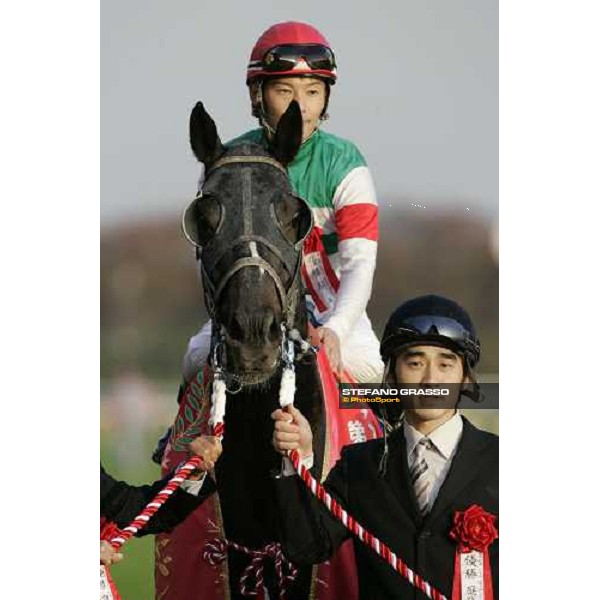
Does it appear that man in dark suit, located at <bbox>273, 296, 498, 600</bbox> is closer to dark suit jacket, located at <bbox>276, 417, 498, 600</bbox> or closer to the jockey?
A: dark suit jacket, located at <bbox>276, 417, 498, 600</bbox>

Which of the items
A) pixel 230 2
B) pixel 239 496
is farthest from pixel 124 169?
pixel 239 496

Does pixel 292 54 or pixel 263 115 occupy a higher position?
pixel 292 54

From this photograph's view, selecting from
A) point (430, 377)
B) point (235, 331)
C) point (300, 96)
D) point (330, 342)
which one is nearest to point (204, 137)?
point (300, 96)

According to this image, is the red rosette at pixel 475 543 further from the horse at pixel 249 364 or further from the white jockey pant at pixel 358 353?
the white jockey pant at pixel 358 353

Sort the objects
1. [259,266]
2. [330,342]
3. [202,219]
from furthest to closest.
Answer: [330,342], [202,219], [259,266]

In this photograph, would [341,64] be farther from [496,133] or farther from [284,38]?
[496,133]

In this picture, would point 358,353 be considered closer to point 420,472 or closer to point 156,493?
point 420,472

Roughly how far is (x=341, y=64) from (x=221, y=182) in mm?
565

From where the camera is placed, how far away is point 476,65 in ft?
12.8

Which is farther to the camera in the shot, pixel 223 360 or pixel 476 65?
pixel 476 65

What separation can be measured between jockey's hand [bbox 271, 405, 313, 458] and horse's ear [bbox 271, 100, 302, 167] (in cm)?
75

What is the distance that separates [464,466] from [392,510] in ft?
0.86

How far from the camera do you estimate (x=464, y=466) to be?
3838mm

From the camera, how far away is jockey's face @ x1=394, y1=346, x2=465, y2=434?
12.6ft
